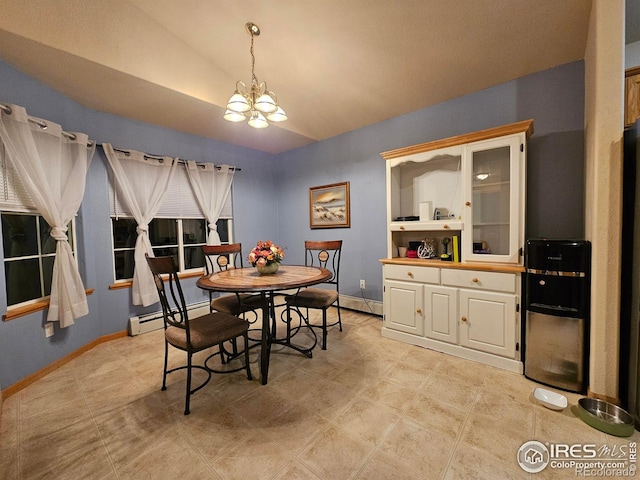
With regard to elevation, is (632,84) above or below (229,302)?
above

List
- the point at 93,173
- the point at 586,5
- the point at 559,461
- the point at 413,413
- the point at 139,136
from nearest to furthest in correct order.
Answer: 1. the point at 559,461
2. the point at 413,413
3. the point at 586,5
4. the point at 93,173
5. the point at 139,136

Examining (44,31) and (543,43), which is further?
(543,43)

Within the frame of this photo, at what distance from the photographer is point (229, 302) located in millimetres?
2574

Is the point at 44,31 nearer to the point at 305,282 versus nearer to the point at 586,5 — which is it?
the point at 305,282

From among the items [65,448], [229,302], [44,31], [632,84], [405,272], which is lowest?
[65,448]

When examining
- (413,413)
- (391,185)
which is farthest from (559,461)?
(391,185)

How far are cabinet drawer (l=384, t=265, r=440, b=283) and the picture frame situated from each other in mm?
1184

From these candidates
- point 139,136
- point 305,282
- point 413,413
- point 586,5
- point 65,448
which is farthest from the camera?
point 139,136

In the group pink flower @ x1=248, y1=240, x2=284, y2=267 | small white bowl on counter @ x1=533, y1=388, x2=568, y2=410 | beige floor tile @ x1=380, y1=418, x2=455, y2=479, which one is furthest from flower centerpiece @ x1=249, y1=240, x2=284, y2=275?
small white bowl on counter @ x1=533, y1=388, x2=568, y2=410

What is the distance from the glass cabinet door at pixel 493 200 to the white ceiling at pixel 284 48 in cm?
80

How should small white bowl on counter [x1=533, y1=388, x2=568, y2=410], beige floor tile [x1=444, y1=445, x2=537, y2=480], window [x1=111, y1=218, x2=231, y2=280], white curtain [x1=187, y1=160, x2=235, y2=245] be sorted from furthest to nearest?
white curtain [x1=187, y1=160, x2=235, y2=245] → window [x1=111, y1=218, x2=231, y2=280] → small white bowl on counter [x1=533, y1=388, x2=568, y2=410] → beige floor tile [x1=444, y1=445, x2=537, y2=480]

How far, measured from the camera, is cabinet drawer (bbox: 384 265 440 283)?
248cm

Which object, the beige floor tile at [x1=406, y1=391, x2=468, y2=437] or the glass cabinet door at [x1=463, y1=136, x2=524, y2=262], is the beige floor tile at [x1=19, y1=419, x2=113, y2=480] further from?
the glass cabinet door at [x1=463, y1=136, x2=524, y2=262]

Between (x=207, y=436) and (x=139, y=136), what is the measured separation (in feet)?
10.6
